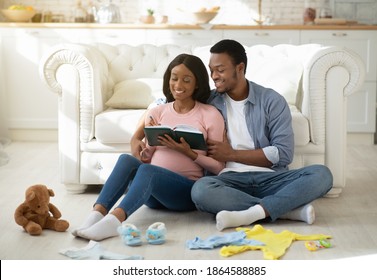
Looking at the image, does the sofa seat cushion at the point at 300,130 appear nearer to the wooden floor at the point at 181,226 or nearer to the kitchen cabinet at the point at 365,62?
the wooden floor at the point at 181,226

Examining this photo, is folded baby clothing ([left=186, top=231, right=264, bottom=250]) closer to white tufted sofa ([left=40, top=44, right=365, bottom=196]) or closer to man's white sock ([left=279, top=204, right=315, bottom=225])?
man's white sock ([left=279, top=204, right=315, bottom=225])

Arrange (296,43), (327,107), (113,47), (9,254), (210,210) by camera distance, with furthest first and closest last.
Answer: (296,43)
(113,47)
(327,107)
(210,210)
(9,254)

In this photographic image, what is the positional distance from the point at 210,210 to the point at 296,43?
291cm

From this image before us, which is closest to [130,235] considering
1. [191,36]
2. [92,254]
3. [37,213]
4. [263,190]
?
[92,254]

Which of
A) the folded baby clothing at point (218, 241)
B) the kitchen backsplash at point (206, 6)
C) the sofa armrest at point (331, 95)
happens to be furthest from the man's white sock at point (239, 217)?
the kitchen backsplash at point (206, 6)

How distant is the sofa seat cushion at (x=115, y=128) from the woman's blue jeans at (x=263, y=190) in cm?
73

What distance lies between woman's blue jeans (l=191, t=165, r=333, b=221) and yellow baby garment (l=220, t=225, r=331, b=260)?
155 mm

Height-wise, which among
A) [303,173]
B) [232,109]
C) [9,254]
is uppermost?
[232,109]

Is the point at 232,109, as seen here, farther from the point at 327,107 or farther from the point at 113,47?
the point at 113,47

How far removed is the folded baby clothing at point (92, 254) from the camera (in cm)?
296

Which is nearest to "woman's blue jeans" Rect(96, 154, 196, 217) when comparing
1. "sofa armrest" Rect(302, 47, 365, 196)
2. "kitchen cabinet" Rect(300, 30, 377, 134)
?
"sofa armrest" Rect(302, 47, 365, 196)
